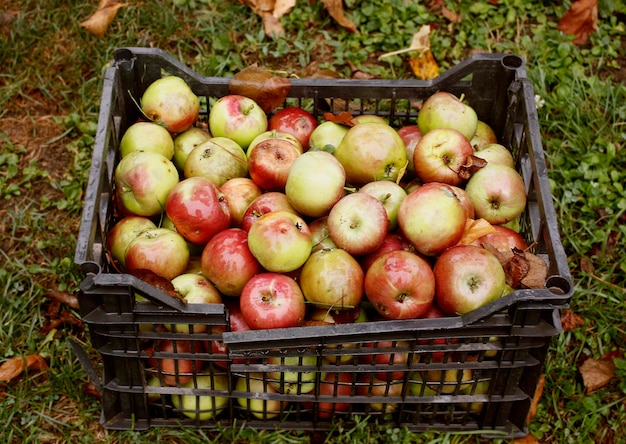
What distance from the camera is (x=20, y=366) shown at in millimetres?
2902

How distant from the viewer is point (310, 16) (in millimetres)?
4137

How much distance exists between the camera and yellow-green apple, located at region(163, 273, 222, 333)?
2.41 m

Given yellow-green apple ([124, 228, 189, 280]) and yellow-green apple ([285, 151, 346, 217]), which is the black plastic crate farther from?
yellow-green apple ([285, 151, 346, 217])

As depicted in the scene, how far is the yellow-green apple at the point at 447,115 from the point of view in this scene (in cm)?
288

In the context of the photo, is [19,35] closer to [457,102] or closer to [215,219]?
[215,219]

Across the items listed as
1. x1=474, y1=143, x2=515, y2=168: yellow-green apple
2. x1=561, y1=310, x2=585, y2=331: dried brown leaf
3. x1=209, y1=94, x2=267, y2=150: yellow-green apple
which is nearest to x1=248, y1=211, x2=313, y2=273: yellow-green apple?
x1=209, y1=94, x2=267, y2=150: yellow-green apple

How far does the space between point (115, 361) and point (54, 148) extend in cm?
159

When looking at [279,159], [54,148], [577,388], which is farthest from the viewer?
[54,148]

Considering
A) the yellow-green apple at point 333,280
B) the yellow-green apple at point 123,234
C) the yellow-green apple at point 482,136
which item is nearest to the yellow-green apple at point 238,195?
the yellow-green apple at point 123,234

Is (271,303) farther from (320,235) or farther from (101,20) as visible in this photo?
(101,20)

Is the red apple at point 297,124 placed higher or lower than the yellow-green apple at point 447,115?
lower

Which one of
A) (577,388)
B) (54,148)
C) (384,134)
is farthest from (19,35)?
(577,388)

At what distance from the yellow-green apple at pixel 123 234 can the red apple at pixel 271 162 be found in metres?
0.40

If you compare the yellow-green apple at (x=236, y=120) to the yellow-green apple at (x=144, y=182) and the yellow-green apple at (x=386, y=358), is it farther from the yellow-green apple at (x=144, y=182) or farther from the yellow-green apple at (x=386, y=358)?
the yellow-green apple at (x=386, y=358)
